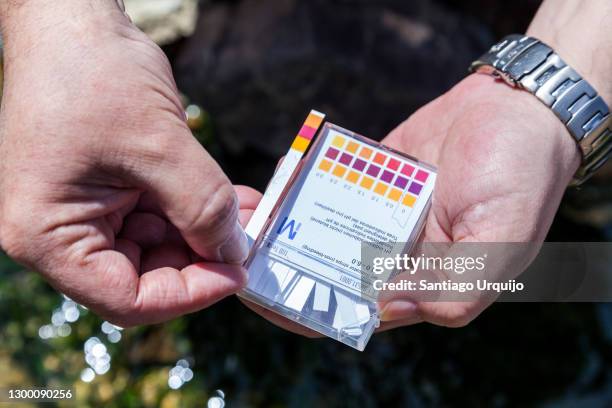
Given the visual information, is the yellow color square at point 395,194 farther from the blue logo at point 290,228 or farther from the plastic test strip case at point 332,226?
the blue logo at point 290,228

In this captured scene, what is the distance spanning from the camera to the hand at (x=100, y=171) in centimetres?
131

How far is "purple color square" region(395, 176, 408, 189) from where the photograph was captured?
177cm

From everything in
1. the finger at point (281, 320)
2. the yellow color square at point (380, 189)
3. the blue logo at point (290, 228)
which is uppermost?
the yellow color square at point (380, 189)

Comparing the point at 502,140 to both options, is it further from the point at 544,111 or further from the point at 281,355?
the point at 281,355

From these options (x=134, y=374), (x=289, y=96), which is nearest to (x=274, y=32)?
(x=289, y=96)

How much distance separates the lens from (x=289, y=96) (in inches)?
123

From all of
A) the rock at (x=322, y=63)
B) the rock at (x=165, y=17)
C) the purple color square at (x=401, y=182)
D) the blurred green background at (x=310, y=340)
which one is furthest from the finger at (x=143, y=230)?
the rock at (x=165, y=17)

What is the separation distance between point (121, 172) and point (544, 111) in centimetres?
117

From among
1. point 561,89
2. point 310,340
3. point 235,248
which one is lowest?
point 310,340

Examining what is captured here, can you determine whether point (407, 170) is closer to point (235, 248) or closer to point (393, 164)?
point (393, 164)

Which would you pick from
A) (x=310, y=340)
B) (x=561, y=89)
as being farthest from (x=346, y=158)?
(x=310, y=340)

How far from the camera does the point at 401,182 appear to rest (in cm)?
178

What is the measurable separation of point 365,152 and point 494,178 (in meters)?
0.37

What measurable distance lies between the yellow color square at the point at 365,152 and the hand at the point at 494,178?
207mm
